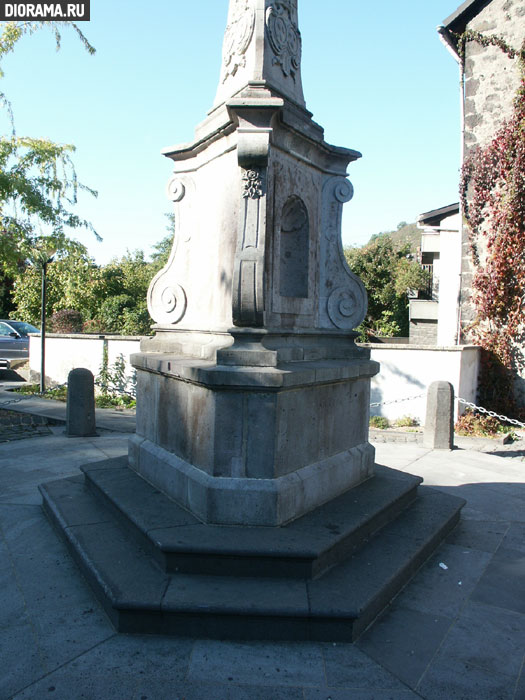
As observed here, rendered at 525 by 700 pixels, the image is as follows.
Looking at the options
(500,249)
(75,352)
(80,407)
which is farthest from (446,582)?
(75,352)

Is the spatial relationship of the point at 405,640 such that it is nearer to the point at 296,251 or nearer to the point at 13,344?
the point at 296,251

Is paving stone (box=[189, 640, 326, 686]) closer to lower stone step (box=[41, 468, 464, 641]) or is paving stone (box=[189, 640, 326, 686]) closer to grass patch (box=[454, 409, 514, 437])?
lower stone step (box=[41, 468, 464, 641])

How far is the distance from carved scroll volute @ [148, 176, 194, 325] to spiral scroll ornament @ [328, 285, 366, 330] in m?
1.23

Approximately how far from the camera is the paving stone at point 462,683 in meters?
2.17

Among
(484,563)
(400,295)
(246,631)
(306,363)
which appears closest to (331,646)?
(246,631)

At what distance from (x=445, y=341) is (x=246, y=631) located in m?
10.2

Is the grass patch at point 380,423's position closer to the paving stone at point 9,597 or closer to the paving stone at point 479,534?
the paving stone at point 479,534

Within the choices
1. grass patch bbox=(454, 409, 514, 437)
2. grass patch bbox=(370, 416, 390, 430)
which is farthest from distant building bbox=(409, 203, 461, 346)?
grass patch bbox=(370, 416, 390, 430)

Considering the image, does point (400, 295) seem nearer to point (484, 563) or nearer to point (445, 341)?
point (445, 341)

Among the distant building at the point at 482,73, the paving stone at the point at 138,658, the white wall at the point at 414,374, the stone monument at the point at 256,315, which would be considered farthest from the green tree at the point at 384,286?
the paving stone at the point at 138,658

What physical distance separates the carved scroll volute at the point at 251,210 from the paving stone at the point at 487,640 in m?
2.07

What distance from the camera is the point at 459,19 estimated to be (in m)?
11.0

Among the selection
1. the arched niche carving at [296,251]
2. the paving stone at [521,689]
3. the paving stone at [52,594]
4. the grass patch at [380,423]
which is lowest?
the grass patch at [380,423]

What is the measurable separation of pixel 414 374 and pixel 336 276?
6032 millimetres
